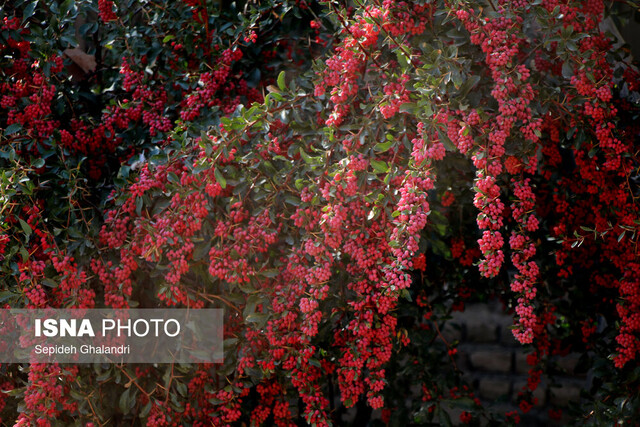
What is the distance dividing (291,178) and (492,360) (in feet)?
7.05

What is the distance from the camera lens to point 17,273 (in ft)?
6.02

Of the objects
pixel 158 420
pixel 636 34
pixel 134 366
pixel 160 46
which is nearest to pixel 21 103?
pixel 160 46

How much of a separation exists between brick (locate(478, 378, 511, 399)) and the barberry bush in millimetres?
1232

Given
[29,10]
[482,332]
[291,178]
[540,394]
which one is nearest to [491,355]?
[482,332]

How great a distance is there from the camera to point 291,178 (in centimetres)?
183

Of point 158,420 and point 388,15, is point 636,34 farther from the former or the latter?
point 158,420

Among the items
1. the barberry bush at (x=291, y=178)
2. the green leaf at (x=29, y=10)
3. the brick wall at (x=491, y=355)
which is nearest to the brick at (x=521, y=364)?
the brick wall at (x=491, y=355)

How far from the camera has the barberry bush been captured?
1.64 meters

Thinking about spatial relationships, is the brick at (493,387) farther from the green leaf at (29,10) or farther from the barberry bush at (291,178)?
the green leaf at (29,10)

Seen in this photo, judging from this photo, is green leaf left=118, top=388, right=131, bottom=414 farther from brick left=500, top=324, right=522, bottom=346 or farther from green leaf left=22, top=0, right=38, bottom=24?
brick left=500, top=324, right=522, bottom=346

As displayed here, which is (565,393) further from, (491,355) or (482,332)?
(482,332)

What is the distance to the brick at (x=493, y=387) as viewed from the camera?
3.48 metres

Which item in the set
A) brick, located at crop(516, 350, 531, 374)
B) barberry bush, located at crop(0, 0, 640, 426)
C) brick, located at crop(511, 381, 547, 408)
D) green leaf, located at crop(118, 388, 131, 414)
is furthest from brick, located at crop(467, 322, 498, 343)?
green leaf, located at crop(118, 388, 131, 414)

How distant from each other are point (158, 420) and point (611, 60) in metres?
1.61
